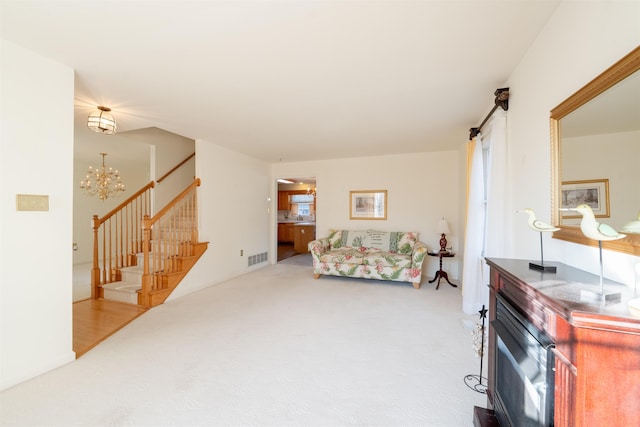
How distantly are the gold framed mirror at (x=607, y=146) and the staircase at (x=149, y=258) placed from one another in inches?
155

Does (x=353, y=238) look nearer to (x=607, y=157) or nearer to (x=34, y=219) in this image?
(x=607, y=157)

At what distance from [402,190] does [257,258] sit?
3372 millimetres

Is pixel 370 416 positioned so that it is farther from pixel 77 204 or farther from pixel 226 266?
pixel 77 204

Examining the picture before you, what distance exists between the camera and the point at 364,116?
10.1ft

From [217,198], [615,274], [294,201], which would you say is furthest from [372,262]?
[294,201]

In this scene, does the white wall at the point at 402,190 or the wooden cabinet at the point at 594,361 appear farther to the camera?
the white wall at the point at 402,190

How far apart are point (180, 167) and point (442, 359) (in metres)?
5.28

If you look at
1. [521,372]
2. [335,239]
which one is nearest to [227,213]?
[335,239]

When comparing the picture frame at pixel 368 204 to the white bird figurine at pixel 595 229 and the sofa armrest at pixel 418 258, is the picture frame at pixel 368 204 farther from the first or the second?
the white bird figurine at pixel 595 229

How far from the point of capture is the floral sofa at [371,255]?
4125 mm

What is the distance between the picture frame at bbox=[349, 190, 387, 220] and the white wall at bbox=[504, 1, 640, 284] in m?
3.05

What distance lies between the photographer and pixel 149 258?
3811 mm

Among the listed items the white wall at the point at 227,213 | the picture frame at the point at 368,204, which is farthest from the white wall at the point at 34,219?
the picture frame at the point at 368,204

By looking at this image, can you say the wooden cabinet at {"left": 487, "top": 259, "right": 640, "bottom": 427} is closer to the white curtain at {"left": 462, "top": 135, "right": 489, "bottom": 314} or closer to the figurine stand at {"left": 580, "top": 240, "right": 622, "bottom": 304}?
the figurine stand at {"left": 580, "top": 240, "right": 622, "bottom": 304}
